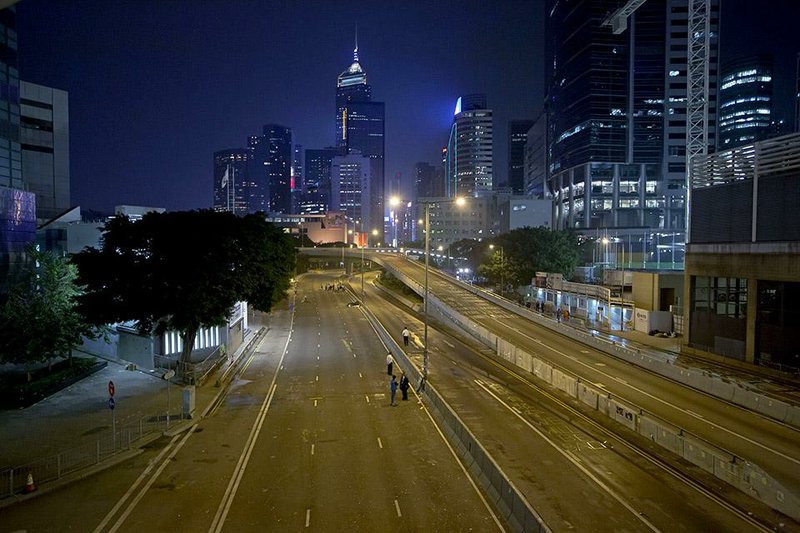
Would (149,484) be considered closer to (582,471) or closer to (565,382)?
(582,471)

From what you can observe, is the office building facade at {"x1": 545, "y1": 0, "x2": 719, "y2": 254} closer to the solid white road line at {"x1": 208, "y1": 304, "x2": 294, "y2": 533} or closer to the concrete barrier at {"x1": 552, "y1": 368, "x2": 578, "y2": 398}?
the concrete barrier at {"x1": 552, "y1": 368, "x2": 578, "y2": 398}

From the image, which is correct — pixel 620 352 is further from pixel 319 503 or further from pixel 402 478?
pixel 319 503

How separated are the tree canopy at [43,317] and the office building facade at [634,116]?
116 m

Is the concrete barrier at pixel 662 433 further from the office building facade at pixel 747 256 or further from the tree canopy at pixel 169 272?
the tree canopy at pixel 169 272

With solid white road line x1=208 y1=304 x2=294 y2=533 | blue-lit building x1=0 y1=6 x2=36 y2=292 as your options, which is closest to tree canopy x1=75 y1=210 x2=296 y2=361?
solid white road line x1=208 y1=304 x2=294 y2=533

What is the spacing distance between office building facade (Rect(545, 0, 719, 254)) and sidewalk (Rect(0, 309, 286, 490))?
11552 cm

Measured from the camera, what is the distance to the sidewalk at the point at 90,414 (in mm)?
19672

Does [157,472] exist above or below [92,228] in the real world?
below

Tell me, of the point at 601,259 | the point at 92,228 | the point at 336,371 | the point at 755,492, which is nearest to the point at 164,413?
the point at 336,371

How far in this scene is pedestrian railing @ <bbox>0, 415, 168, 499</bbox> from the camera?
16.2 meters

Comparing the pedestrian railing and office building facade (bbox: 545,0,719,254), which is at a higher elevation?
office building facade (bbox: 545,0,719,254)

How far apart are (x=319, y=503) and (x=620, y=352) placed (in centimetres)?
2705

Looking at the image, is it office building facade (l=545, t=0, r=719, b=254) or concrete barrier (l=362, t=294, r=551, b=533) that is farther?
office building facade (l=545, t=0, r=719, b=254)

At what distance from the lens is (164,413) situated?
2422cm
